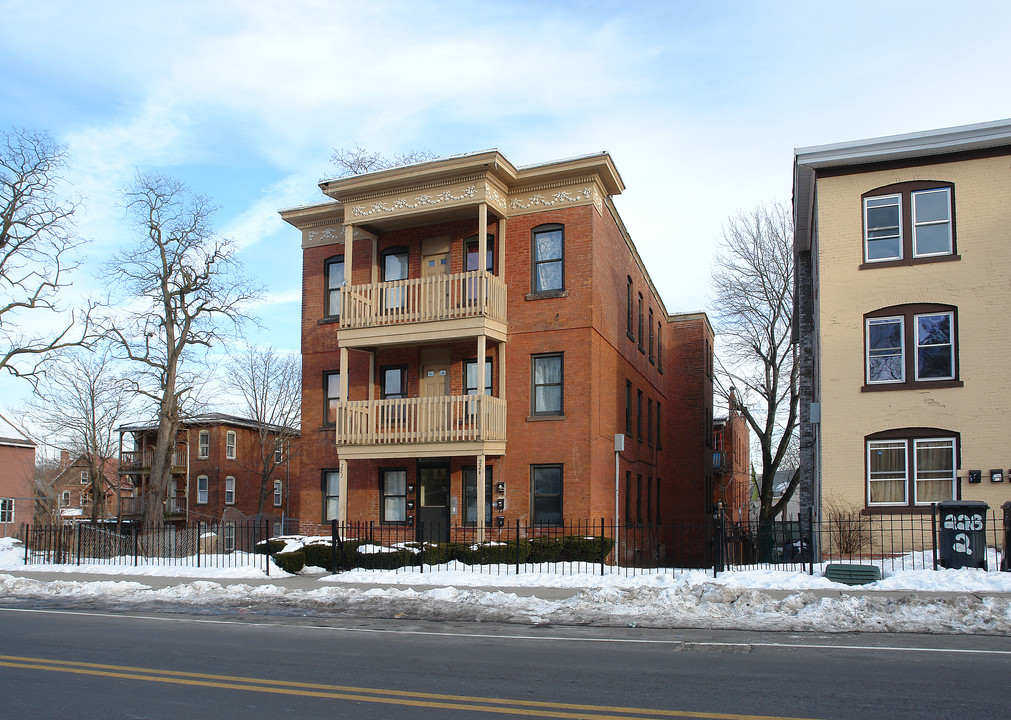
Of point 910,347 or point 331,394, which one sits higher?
point 910,347

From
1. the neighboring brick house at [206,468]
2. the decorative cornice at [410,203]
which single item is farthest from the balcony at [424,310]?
the neighboring brick house at [206,468]

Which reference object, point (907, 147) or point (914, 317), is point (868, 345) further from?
point (907, 147)

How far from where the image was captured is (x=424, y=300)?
75.7 feet

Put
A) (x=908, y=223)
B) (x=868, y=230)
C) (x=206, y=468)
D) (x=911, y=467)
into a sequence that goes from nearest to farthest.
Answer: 1. (x=911, y=467)
2. (x=908, y=223)
3. (x=868, y=230)
4. (x=206, y=468)

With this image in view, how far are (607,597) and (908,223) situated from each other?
12768mm

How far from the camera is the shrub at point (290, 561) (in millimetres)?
19219

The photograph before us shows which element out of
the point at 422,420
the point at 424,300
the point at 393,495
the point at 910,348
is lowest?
the point at 393,495

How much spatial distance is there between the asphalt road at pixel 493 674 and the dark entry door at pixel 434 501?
464 inches

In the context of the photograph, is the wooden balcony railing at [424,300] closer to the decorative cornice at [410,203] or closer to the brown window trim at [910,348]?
the decorative cornice at [410,203]

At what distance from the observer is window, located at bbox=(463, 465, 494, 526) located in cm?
2333

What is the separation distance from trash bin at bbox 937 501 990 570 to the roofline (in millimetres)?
9127

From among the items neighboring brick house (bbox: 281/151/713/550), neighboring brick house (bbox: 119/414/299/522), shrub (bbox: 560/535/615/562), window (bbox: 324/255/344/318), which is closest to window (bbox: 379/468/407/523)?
neighboring brick house (bbox: 281/151/713/550)

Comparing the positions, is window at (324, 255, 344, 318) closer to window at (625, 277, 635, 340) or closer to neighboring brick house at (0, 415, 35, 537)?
window at (625, 277, 635, 340)

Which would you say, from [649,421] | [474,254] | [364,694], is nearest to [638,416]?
[649,421]
